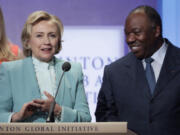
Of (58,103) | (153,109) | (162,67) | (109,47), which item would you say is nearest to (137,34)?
(162,67)

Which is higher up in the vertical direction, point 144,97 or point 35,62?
point 35,62

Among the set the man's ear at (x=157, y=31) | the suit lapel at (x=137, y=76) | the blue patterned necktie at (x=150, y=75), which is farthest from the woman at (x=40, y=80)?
the man's ear at (x=157, y=31)

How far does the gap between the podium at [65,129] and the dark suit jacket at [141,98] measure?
38.9 inches

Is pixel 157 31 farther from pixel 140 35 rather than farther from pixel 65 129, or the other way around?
pixel 65 129

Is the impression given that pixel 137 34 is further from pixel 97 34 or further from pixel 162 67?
pixel 97 34

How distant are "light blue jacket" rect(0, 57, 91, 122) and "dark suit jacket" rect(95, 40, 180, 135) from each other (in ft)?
0.71

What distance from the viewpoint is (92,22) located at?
14.3ft

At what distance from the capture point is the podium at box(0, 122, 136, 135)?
6.01 ft

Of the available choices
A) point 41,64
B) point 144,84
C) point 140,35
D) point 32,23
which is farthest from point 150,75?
point 32,23

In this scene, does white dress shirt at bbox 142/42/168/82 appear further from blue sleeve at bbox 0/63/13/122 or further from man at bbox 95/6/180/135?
blue sleeve at bbox 0/63/13/122

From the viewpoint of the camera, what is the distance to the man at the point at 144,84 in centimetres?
279

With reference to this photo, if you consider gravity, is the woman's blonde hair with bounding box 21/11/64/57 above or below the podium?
above

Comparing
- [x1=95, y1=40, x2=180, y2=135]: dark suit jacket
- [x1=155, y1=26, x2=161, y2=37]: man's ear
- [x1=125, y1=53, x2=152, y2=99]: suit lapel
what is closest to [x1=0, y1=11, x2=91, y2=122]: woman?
[x1=95, y1=40, x2=180, y2=135]: dark suit jacket

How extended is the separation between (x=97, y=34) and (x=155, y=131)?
1.80 metres
